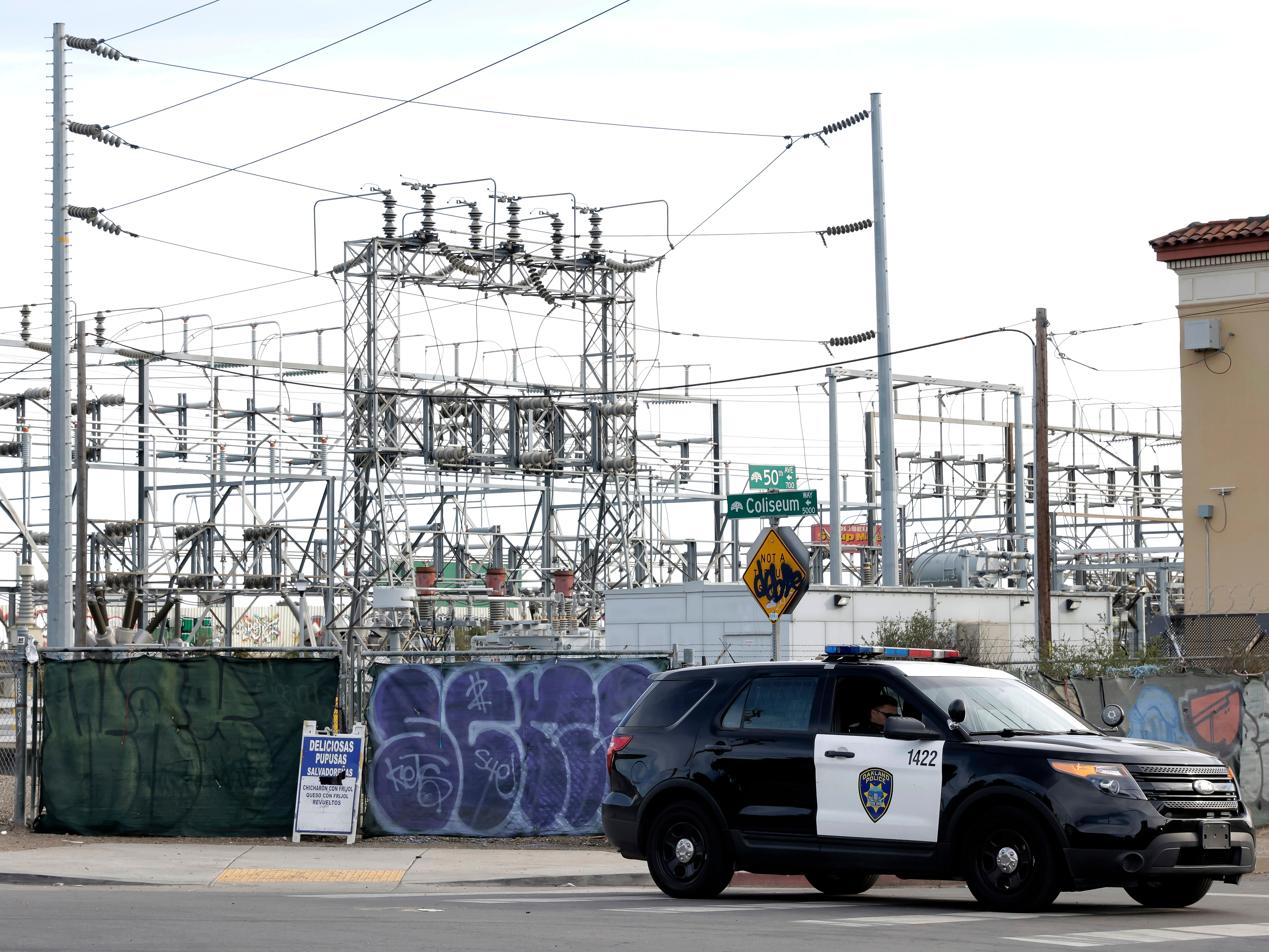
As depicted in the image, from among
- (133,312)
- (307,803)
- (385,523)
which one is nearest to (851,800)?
(307,803)

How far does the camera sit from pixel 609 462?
119 feet

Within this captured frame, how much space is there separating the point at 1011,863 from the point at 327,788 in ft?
25.0

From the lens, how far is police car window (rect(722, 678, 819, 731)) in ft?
40.3

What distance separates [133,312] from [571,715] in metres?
27.1

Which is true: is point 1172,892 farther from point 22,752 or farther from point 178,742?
point 22,752

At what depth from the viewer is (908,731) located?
454 inches

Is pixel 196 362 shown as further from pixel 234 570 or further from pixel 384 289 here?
pixel 384 289

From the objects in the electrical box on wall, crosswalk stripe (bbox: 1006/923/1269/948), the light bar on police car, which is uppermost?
the electrical box on wall

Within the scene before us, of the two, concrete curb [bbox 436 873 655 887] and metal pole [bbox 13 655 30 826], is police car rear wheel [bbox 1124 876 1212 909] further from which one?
metal pole [bbox 13 655 30 826]

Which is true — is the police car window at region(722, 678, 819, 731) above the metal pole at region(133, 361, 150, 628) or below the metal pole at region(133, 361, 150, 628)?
below

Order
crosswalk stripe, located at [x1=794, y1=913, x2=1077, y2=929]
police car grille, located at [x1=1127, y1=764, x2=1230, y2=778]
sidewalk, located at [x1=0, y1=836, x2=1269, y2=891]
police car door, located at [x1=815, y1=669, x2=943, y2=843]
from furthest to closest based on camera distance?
sidewalk, located at [x1=0, y1=836, x2=1269, y2=891]
police car door, located at [x1=815, y1=669, x2=943, y2=843]
police car grille, located at [x1=1127, y1=764, x2=1230, y2=778]
crosswalk stripe, located at [x1=794, y1=913, x2=1077, y2=929]

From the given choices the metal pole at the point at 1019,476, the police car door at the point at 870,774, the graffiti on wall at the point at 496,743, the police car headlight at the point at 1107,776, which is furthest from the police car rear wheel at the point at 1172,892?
the metal pole at the point at 1019,476

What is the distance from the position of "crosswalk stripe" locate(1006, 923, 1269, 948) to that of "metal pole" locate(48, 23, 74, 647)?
16229 millimetres

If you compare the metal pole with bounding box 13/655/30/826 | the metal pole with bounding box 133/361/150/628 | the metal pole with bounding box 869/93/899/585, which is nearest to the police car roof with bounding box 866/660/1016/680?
the metal pole with bounding box 13/655/30/826
